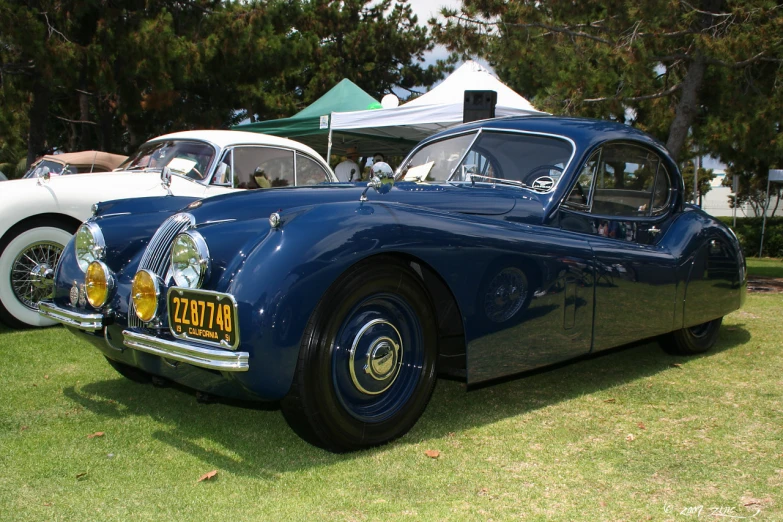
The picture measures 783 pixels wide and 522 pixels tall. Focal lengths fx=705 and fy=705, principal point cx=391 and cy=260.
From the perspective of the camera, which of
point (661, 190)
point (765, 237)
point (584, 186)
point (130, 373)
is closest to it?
point (130, 373)

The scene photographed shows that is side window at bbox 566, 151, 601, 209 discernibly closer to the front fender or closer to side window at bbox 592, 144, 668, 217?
side window at bbox 592, 144, 668, 217

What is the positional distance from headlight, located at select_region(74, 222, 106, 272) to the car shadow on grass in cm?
80

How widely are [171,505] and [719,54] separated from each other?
913 cm

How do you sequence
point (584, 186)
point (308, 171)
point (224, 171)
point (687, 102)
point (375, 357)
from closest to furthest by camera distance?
point (375, 357)
point (584, 186)
point (224, 171)
point (308, 171)
point (687, 102)

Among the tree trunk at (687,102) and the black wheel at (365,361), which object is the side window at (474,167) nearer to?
the black wheel at (365,361)

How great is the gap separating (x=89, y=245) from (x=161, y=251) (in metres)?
0.67

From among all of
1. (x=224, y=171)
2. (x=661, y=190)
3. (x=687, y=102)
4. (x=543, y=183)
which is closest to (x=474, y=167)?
(x=543, y=183)

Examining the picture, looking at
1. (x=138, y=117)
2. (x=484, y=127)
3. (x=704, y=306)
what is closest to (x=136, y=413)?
(x=484, y=127)

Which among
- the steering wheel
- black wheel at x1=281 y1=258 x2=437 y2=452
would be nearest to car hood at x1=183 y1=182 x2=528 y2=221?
the steering wheel

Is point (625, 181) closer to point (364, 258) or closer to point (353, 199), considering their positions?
point (353, 199)

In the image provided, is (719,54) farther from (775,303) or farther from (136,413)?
(136,413)

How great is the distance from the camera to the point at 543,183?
4332 millimetres

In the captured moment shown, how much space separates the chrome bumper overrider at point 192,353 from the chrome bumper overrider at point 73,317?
40cm

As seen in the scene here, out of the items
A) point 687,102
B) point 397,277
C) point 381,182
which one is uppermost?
point 687,102
